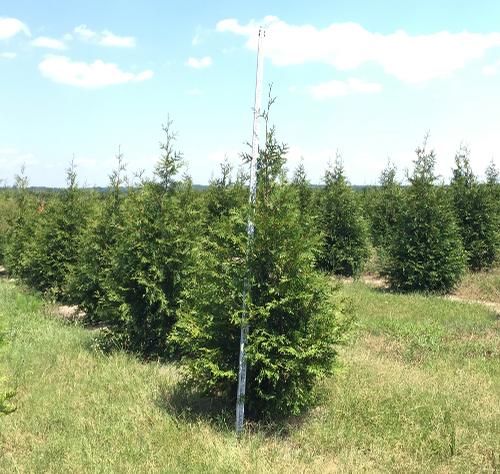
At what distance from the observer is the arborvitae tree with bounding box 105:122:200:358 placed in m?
8.94

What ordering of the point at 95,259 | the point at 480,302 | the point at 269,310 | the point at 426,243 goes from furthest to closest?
the point at 426,243
the point at 480,302
the point at 95,259
the point at 269,310

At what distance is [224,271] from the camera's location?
640 centimetres

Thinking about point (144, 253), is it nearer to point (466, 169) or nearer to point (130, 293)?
point (130, 293)

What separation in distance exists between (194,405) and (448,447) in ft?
10.6

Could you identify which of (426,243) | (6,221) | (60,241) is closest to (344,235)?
(426,243)

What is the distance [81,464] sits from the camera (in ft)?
16.7

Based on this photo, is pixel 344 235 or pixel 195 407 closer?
pixel 195 407

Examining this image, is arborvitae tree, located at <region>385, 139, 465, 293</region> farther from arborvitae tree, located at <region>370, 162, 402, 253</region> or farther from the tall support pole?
the tall support pole

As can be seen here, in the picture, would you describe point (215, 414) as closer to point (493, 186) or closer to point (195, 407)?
point (195, 407)

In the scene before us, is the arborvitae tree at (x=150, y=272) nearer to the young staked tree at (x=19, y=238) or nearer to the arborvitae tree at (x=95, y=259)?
the arborvitae tree at (x=95, y=259)

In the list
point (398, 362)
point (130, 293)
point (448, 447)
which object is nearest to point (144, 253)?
point (130, 293)

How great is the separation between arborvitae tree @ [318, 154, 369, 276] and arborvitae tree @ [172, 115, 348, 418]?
12752mm

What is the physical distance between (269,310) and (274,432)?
1.49 metres

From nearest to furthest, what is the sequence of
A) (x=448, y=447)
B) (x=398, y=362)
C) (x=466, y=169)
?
1. (x=448, y=447)
2. (x=398, y=362)
3. (x=466, y=169)
